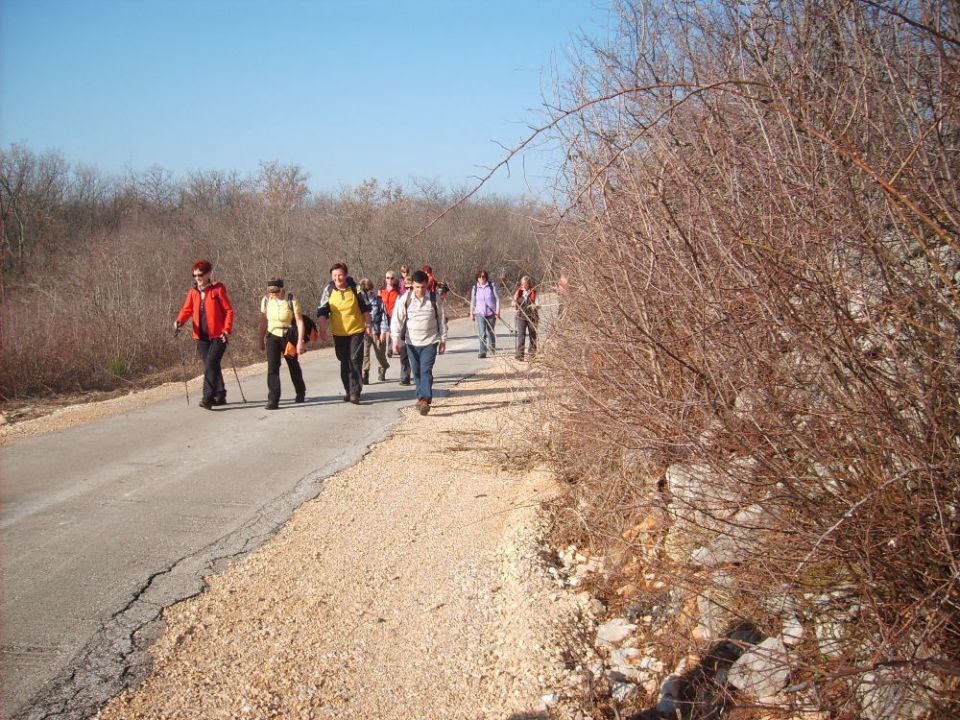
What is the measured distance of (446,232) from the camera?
42.2 m

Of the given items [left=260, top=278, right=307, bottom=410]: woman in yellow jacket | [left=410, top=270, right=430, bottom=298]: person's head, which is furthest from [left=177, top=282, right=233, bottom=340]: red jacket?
[left=410, top=270, right=430, bottom=298]: person's head

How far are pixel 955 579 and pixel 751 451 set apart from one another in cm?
87

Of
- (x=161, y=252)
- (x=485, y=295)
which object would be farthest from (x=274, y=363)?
(x=161, y=252)

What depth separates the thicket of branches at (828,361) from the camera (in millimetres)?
3041

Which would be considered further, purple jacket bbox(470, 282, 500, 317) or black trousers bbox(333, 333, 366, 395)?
purple jacket bbox(470, 282, 500, 317)

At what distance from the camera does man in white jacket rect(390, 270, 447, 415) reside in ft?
36.9

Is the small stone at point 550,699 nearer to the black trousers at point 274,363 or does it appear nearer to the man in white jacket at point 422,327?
the man in white jacket at point 422,327

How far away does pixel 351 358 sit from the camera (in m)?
12.1

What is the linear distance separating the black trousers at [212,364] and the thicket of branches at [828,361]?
7630mm

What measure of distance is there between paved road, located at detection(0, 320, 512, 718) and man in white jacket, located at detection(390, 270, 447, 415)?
66 centimetres

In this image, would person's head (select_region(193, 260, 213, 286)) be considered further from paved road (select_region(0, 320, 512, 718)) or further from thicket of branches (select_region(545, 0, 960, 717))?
thicket of branches (select_region(545, 0, 960, 717))

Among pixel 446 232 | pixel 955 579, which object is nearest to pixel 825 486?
pixel 955 579

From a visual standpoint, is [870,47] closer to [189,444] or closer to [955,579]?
[955,579]

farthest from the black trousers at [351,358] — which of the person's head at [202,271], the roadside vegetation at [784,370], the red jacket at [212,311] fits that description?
the roadside vegetation at [784,370]
